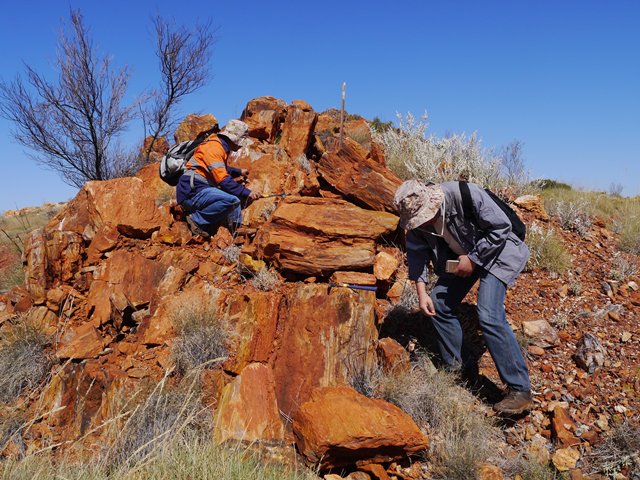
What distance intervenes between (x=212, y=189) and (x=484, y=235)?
347 cm

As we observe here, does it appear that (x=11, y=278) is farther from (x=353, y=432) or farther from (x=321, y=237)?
(x=353, y=432)

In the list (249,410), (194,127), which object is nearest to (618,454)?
(249,410)

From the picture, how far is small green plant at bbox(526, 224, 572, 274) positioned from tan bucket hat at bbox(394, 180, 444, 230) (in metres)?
2.40

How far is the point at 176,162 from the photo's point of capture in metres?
6.31

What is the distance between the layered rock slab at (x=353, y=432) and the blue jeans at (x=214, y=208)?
3.00m

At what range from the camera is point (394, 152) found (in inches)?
325

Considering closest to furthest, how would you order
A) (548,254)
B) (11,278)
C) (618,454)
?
(618,454), (548,254), (11,278)

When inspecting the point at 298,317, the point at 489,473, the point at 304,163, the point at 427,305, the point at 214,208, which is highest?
the point at 304,163

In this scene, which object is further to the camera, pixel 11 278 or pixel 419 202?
pixel 11 278

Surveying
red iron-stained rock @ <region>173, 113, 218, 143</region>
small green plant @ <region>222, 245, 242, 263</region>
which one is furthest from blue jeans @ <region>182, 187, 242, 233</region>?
red iron-stained rock @ <region>173, 113, 218, 143</region>

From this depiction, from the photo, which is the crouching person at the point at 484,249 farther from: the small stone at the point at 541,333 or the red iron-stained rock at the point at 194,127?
the red iron-stained rock at the point at 194,127

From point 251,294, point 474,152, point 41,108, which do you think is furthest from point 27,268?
point 41,108

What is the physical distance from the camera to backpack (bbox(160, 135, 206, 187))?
6309 millimetres

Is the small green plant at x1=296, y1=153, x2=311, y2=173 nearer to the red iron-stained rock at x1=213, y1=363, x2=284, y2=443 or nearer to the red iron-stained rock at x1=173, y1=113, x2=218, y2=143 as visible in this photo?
the red iron-stained rock at x1=173, y1=113, x2=218, y2=143
